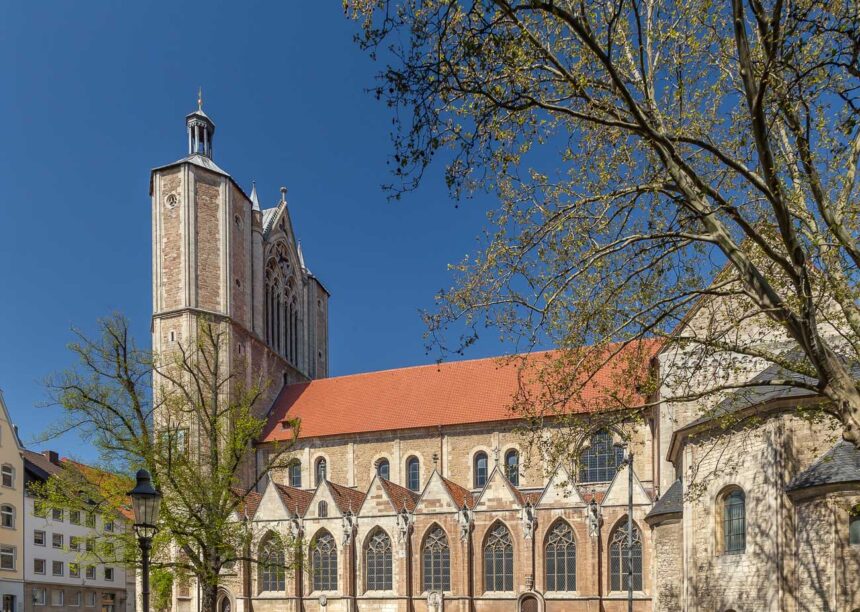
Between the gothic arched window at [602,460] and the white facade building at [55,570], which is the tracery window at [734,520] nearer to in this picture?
the gothic arched window at [602,460]

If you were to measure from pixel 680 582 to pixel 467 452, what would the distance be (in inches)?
598

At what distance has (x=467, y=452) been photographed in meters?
37.2

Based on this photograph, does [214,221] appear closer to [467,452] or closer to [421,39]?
[467,452]

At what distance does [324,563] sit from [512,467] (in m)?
9.16

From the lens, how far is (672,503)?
78.3ft

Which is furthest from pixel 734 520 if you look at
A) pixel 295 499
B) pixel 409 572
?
pixel 295 499

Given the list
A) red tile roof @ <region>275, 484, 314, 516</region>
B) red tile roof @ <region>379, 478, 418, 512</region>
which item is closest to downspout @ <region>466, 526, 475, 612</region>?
red tile roof @ <region>379, 478, 418, 512</region>

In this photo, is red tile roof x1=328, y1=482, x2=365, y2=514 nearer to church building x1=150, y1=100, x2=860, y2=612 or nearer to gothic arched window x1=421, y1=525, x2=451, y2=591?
church building x1=150, y1=100, x2=860, y2=612

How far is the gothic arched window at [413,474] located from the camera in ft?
124

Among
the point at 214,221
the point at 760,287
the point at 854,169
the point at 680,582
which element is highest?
the point at 214,221

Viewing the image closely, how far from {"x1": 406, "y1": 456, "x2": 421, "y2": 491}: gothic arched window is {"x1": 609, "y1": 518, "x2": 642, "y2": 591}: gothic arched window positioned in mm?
10413

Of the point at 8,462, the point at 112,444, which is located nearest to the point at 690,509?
the point at 112,444

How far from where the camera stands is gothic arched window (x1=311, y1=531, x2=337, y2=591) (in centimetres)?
3462

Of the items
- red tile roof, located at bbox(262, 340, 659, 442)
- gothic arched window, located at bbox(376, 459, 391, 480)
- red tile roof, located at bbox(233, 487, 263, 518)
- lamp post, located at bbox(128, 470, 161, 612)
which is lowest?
red tile roof, located at bbox(233, 487, 263, 518)
